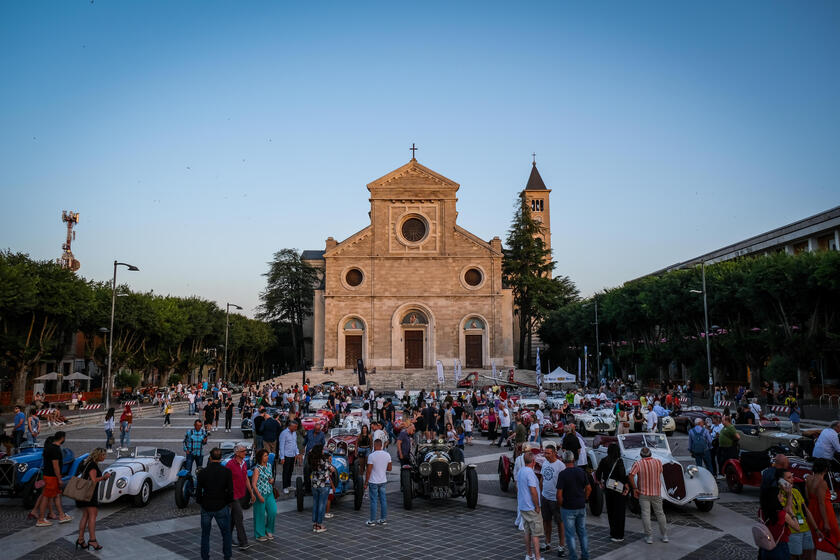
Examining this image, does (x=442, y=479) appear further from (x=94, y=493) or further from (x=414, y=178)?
(x=414, y=178)

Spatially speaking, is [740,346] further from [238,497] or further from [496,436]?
[238,497]

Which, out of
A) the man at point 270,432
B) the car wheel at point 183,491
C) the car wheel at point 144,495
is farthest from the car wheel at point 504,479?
the car wheel at point 144,495

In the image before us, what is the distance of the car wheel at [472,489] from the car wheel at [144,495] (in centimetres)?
606

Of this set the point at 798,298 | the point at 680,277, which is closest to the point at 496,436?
the point at 798,298

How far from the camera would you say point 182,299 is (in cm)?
5119

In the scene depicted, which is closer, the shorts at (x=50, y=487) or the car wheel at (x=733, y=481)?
the shorts at (x=50, y=487)

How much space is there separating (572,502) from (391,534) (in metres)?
3.07

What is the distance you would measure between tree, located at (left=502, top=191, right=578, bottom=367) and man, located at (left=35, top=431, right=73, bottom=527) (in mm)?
51498

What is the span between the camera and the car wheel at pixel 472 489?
35.7ft

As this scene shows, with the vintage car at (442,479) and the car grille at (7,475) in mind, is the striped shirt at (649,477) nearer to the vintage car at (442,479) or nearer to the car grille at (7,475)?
the vintage car at (442,479)

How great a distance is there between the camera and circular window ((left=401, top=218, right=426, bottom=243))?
173 feet

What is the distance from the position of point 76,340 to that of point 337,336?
20.8 m

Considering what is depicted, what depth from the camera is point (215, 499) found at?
25.2 feet

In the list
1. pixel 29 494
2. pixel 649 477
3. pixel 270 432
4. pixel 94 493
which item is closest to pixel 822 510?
pixel 649 477
